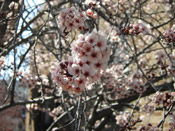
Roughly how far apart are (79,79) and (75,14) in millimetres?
677

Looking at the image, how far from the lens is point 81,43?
3.64 feet

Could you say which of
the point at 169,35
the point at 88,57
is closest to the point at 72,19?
the point at 88,57

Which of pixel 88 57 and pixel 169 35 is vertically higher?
pixel 169 35

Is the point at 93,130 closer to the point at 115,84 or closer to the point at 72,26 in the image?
the point at 115,84

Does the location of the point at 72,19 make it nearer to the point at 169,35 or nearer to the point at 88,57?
the point at 88,57

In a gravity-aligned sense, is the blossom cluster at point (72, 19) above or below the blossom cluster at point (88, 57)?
above

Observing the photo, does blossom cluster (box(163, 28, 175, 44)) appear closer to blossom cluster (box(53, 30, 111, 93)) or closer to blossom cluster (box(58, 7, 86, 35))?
blossom cluster (box(58, 7, 86, 35))

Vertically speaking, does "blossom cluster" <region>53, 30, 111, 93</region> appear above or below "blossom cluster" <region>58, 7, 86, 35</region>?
below

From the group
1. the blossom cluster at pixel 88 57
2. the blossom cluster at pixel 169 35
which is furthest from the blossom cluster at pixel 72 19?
the blossom cluster at pixel 169 35

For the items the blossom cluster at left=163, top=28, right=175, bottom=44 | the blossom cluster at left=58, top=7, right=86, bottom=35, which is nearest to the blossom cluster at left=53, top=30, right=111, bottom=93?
the blossom cluster at left=58, top=7, right=86, bottom=35

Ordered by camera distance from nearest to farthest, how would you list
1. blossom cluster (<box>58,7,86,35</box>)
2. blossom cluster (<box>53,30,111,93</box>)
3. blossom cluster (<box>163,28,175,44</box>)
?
blossom cluster (<box>53,30,111,93</box>), blossom cluster (<box>58,7,86,35</box>), blossom cluster (<box>163,28,175,44</box>)

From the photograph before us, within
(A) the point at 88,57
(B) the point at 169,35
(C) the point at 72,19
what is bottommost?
(A) the point at 88,57

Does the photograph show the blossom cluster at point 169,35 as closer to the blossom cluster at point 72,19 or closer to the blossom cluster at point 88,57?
the blossom cluster at point 72,19

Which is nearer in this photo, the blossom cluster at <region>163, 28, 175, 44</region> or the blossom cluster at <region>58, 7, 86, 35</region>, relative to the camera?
the blossom cluster at <region>58, 7, 86, 35</region>
